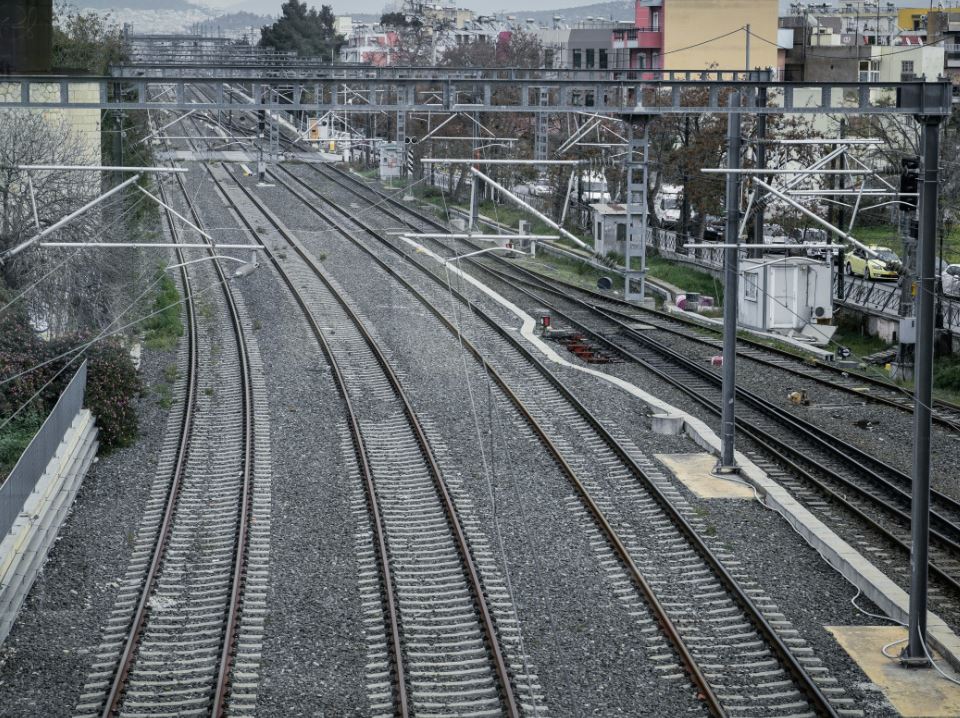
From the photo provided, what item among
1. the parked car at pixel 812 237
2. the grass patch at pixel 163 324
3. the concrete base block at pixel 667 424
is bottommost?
the concrete base block at pixel 667 424

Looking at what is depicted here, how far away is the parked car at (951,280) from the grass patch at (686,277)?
5.03 m

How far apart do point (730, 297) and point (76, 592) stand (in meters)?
7.37

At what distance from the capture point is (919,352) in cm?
968

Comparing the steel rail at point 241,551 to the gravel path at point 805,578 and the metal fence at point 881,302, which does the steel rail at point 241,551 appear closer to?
the gravel path at point 805,578

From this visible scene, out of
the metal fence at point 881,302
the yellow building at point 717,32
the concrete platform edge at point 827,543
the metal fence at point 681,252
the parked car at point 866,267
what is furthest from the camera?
the yellow building at point 717,32

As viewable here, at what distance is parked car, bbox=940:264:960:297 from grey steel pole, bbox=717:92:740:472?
15773mm

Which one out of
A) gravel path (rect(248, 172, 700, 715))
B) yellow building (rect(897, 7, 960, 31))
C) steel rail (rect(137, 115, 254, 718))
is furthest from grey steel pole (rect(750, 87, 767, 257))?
yellow building (rect(897, 7, 960, 31))

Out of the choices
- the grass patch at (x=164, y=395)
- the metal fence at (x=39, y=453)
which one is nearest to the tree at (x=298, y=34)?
the grass patch at (x=164, y=395)

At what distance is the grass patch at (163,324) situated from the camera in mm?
22047

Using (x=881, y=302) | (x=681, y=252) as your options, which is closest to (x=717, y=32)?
(x=681, y=252)

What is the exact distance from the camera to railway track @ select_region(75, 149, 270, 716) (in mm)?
9109

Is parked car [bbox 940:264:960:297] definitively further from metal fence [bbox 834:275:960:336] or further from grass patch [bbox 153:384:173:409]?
grass patch [bbox 153:384:173:409]

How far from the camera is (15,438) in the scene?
1493cm

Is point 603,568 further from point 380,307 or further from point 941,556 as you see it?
point 380,307
